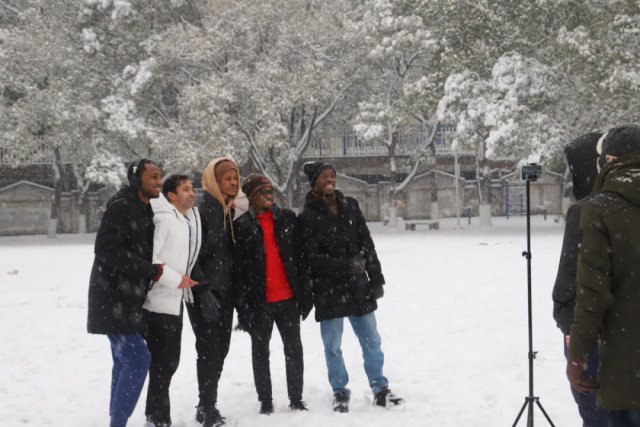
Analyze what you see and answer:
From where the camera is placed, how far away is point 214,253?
5.67 m

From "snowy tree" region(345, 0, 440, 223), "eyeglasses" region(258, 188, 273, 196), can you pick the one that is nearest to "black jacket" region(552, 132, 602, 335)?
"eyeglasses" region(258, 188, 273, 196)

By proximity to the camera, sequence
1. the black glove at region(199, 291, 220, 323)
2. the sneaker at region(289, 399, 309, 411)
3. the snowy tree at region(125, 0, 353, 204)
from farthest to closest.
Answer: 1. the snowy tree at region(125, 0, 353, 204)
2. the sneaker at region(289, 399, 309, 411)
3. the black glove at region(199, 291, 220, 323)

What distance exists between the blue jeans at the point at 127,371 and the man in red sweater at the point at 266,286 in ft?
3.06

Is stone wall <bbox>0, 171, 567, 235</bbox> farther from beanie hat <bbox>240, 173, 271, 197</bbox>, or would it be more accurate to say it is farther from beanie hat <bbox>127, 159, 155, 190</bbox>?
beanie hat <bbox>127, 159, 155, 190</bbox>

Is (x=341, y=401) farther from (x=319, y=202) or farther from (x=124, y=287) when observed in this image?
(x=124, y=287)

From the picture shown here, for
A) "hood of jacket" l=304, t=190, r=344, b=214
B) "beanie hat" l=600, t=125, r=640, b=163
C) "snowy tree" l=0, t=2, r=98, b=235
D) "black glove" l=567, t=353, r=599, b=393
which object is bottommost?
"black glove" l=567, t=353, r=599, b=393

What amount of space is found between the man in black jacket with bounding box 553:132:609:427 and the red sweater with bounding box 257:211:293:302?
2354 mm

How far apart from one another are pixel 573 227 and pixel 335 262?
7.92 feet

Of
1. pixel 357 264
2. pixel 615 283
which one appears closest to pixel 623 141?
pixel 615 283

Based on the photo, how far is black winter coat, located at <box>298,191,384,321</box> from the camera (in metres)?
5.94

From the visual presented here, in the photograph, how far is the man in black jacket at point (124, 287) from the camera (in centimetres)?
507

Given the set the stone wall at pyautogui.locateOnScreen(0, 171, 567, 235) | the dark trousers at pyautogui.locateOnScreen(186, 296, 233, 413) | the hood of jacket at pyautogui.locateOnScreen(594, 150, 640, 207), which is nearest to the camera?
the hood of jacket at pyautogui.locateOnScreen(594, 150, 640, 207)

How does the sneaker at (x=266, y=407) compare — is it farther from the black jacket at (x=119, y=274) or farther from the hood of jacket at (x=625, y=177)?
the hood of jacket at (x=625, y=177)

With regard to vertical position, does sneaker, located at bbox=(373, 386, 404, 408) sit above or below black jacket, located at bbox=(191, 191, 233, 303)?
below
